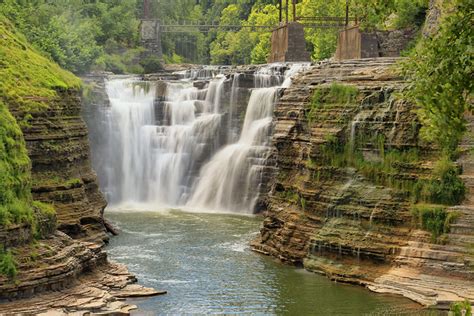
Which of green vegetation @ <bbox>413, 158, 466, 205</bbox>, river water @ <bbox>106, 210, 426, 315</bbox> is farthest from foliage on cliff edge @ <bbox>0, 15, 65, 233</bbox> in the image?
green vegetation @ <bbox>413, 158, 466, 205</bbox>

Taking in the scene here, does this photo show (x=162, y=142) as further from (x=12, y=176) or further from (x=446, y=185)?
(x=446, y=185)

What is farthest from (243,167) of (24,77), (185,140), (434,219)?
(434,219)

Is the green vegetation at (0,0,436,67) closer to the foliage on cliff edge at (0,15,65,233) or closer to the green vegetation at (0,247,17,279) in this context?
the foliage on cliff edge at (0,15,65,233)

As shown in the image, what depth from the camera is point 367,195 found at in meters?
33.6

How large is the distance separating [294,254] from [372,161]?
470cm

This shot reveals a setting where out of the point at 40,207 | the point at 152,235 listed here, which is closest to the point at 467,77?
the point at 40,207

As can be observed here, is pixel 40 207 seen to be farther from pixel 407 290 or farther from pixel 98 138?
pixel 98 138

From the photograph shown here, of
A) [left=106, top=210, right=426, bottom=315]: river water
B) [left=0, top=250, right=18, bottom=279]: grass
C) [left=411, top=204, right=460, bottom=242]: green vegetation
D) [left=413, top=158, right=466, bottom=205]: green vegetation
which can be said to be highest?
[left=413, top=158, right=466, bottom=205]: green vegetation

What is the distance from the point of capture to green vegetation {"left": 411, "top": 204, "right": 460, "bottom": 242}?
3098 cm

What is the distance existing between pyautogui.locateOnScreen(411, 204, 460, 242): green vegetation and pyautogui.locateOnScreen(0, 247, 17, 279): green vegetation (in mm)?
13390

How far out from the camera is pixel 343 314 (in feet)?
94.7

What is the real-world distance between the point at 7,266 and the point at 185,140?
31.3 meters

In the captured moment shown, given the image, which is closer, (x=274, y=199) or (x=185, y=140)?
(x=274, y=199)

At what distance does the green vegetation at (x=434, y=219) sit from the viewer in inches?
1220
